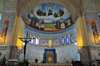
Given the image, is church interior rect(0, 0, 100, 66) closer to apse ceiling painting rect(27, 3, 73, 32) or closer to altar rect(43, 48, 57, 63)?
altar rect(43, 48, 57, 63)

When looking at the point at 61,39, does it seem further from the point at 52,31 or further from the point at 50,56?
the point at 50,56

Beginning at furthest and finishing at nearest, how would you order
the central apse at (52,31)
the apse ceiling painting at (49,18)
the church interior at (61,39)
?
the apse ceiling painting at (49,18)
the central apse at (52,31)
the church interior at (61,39)

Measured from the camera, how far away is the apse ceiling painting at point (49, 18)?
23703 mm

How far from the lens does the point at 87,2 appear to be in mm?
14266

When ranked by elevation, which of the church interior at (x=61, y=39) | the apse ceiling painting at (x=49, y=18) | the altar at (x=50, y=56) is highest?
the apse ceiling painting at (x=49, y=18)

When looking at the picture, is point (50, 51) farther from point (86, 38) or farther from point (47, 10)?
point (47, 10)

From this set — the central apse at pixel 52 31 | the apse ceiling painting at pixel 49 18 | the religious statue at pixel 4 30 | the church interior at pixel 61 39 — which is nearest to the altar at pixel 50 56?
the church interior at pixel 61 39

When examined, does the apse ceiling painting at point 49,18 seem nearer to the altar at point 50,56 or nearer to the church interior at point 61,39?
the church interior at point 61,39

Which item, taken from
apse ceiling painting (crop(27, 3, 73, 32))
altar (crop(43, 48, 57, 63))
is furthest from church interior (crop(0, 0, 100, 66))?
apse ceiling painting (crop(27, 3, 73, 32))

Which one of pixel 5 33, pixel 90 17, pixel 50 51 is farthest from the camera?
pixel 50 51

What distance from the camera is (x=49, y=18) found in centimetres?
2569

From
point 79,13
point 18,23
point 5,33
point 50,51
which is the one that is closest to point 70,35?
point 50,51

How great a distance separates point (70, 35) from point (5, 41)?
1432cm

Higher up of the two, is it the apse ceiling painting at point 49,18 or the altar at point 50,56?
the apse ceiling painting at point 49,18
